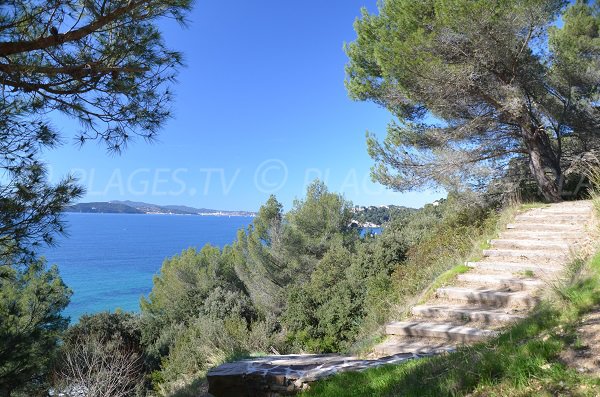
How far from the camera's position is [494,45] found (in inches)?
311

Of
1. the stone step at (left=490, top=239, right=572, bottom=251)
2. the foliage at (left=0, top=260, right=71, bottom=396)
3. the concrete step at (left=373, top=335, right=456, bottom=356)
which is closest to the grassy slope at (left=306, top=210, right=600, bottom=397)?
the concrete step at (left=373, top=335, right=456, bottom=356)

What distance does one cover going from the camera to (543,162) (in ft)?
28.6

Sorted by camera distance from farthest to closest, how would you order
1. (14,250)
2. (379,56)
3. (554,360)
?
(379,56) → (14,250) → (554,360)

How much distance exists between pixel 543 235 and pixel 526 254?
2.72 feet

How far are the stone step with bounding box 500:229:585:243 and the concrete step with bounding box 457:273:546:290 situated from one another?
1.35 m

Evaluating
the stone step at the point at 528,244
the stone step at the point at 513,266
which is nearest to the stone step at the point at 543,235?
the stone step at the point at 528,244

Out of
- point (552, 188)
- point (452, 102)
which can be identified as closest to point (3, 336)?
point (452, 102)

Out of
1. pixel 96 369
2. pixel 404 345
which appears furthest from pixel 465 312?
pixel 96 369

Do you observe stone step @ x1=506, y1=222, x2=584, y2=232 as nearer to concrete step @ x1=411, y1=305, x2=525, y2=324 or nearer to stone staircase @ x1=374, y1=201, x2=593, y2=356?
stone staircase @ x1=374, y1=201, x2=593, y2=356

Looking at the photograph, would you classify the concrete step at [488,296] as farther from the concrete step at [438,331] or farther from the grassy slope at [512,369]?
the grassy slope at [512,369]

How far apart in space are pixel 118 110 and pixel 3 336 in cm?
558

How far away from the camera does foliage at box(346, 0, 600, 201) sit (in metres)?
7.82

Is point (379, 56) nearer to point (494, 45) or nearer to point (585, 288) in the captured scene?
point (494, 45)

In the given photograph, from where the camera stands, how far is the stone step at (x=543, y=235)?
5594mm
